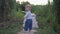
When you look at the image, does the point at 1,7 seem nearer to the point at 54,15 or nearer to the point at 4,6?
the point at 4,6

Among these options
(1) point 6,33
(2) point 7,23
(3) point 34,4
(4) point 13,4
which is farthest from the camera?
(3) point 34,4

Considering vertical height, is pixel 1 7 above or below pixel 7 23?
above

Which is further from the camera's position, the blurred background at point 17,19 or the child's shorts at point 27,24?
the child's shorts at point 27,24

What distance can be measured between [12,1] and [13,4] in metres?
0.18

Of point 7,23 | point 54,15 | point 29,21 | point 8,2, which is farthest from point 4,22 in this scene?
point 54,15

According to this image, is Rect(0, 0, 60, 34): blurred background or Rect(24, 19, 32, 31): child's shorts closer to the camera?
Rect(0, 0, 60, 34): blurred background

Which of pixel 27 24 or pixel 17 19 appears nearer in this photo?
pixel 27 24

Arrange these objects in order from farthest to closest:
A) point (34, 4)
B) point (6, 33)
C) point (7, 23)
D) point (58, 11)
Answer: point (34, 4)
point (7, 23)
point (58, 11)
point (6, 33)

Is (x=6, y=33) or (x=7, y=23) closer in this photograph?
(x=6, y=33)

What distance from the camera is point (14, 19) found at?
12.1 metres

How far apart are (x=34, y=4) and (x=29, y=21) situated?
29.4 feet

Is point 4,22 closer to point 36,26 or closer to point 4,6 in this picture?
point 4,6

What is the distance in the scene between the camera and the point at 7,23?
1088 centimetres

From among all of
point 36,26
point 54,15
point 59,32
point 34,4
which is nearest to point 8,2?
point 36,26
